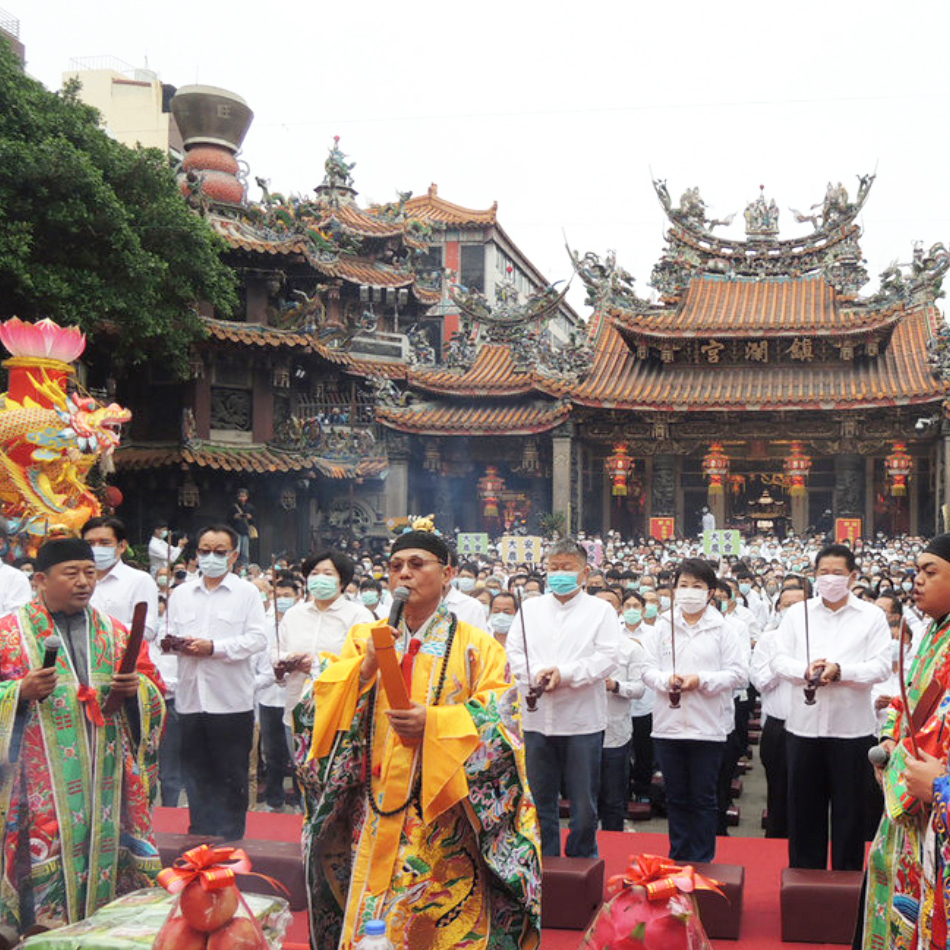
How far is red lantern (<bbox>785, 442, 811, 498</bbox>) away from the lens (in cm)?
2397

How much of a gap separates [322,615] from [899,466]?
769 inches

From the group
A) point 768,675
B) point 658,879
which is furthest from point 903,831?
point 768,675

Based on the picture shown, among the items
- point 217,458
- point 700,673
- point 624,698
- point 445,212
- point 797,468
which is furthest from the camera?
point 445,212

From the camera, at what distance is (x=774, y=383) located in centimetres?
2436

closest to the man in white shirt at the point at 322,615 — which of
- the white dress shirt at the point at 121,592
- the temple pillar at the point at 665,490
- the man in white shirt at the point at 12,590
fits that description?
the white dress shirt at the point at 121,592

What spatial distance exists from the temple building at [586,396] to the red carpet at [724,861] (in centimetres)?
1471

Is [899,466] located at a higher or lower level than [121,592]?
higher

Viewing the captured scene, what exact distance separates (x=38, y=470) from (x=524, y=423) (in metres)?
12.6

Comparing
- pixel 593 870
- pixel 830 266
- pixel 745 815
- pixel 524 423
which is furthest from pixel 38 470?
pixel 830 266

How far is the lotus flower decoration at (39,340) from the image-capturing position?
13.7 metres

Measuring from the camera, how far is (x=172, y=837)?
5.43m

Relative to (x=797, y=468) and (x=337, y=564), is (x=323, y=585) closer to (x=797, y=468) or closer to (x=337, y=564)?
(x=337, y=564)

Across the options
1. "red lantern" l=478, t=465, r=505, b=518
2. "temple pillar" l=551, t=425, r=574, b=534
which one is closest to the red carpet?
"temple pillar" l=551, t=425, r=574, b=534

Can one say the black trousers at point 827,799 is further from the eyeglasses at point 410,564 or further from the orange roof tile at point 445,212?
the orange roof tile at point 445,212
